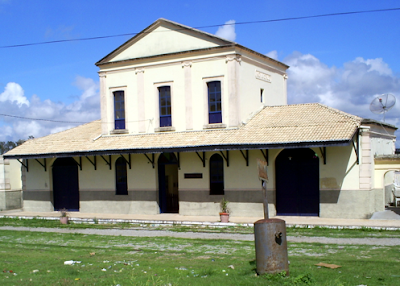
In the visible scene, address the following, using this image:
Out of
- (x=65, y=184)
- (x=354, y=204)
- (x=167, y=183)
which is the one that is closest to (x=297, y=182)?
(x=354, y=204)

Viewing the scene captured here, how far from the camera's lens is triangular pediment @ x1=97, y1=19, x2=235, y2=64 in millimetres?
22047

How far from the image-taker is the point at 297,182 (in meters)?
20.1

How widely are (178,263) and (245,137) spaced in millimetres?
10195

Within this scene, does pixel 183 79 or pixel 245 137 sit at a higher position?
pixel 183 79

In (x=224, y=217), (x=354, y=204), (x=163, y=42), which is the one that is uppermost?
(x=163, y=42)

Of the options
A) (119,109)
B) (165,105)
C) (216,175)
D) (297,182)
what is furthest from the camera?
(119,109)

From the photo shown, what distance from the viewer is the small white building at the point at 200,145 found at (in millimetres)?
18969

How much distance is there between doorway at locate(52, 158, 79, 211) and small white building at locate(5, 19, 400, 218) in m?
0.06

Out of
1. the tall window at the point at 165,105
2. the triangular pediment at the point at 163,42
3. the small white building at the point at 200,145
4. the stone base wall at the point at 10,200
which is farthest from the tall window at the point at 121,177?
the stone base wall at the point at 10,200

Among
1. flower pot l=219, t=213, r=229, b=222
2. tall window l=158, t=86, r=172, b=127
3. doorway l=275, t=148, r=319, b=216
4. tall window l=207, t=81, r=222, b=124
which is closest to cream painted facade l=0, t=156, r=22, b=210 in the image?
tall window l=158, t=86, r=172, b=127

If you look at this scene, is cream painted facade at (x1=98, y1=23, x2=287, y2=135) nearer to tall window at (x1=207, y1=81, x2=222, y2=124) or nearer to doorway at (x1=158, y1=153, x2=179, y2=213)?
tall window at (x1=207, y1=81, x2=222, y2=124)

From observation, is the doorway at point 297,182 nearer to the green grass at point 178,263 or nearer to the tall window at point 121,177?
the green grass at point 178,263

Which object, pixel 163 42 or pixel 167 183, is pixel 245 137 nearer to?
pixel 167 183

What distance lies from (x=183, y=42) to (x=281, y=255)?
1587 cm
